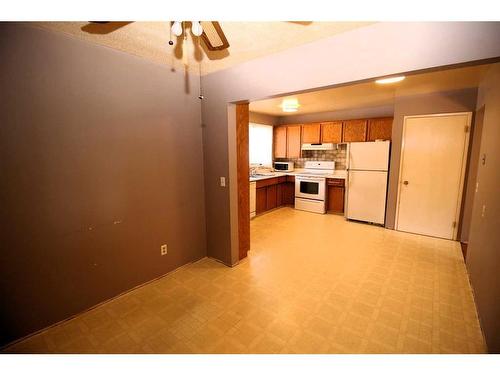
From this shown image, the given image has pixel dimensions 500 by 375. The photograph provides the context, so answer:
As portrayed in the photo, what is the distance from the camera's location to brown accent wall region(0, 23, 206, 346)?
1601 mm

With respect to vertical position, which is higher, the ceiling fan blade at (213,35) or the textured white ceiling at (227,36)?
the textured white ceiling at (227,36)

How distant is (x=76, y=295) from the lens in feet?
6.40

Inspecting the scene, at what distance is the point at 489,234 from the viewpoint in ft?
5.99

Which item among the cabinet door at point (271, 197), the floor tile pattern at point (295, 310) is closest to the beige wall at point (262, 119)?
the cabinet door at point (271, 197)

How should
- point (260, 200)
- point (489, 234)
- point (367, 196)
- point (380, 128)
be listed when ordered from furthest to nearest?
1. point (260, 200)
2. point (380, 128)
3. point (367, 196)
4. point (489, 234)

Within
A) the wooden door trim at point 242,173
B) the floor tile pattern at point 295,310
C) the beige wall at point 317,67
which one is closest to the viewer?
the beige wall at point 317,67

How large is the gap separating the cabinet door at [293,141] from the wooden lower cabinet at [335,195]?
119 cm

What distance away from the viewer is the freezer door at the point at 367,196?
4.19m

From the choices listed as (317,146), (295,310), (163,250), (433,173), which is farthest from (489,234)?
(317,146)

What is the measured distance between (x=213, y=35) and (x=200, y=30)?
198mm

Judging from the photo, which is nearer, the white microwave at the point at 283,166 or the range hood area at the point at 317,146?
the range hood area at the point at 317,146

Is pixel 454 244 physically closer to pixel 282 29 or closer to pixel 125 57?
pixel 282 29

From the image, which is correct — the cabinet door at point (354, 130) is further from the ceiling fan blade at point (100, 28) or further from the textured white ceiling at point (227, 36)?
the ceiling fan blade at point (100, 28)

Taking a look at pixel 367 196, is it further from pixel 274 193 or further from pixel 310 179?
pixel 274 193
